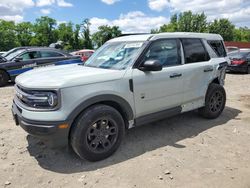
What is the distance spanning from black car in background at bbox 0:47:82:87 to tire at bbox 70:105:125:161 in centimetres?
652

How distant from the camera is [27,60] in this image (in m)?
10.2

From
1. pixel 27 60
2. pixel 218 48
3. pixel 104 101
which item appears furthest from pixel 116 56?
pixel 27 60

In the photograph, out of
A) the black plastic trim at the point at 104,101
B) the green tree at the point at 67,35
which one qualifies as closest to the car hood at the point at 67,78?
the black plastic trim at the point at 104,101

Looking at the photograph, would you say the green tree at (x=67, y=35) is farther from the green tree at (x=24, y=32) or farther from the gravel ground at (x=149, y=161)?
the gravel ground at (x=149, y=161)

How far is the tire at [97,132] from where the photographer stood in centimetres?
349

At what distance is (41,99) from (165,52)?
7.53 ft

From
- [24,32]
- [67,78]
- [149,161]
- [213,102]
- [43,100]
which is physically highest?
[24,32]

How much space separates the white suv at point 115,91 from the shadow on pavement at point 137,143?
0.19 meters

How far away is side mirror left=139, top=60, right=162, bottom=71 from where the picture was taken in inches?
154

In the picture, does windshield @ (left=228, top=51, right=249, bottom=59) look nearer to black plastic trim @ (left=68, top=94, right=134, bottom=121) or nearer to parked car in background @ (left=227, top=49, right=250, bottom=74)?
parked car in background @ (left=227, top=49, right=250, bottom=74)

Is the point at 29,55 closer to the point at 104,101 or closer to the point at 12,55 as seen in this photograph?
the point at 12,55

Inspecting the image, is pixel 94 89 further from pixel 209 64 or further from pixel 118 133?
pixel 209 64

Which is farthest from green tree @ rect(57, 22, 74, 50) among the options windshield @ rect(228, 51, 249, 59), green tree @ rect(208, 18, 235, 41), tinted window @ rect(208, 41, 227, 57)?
tinted window @ rect(208, 41, 227, 57)

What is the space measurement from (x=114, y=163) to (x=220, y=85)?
316cm
